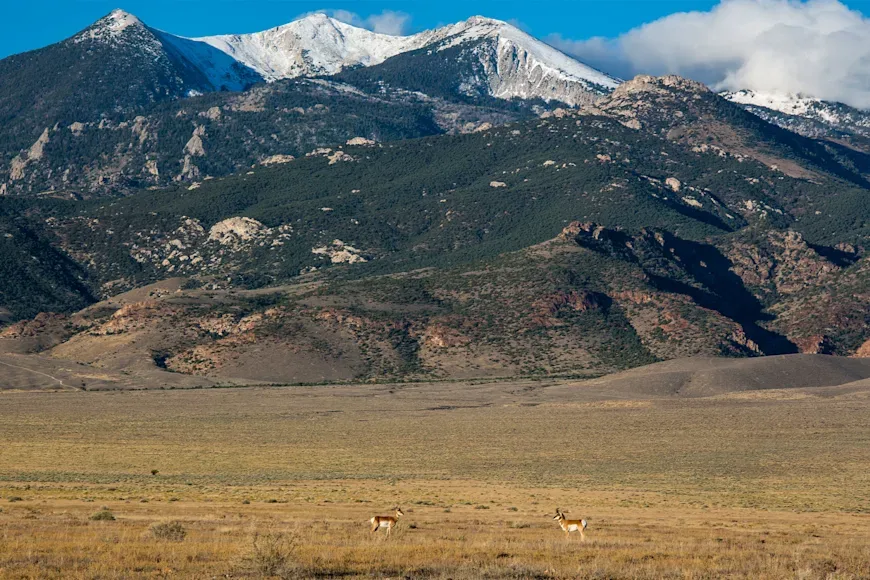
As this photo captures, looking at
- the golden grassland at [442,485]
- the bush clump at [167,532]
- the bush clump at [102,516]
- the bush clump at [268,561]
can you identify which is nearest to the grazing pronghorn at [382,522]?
the golden grassland at [442,485]

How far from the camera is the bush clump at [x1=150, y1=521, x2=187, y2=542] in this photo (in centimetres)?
3694

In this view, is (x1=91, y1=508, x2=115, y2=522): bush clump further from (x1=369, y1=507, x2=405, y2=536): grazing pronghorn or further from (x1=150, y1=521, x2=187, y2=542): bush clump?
(x1=369, y1=507, x2=405, y2=536): grazing pronghorn

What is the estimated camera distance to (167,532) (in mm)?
37219

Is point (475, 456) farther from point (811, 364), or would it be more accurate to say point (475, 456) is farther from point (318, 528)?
point (811, 364)

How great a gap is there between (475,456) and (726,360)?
9096cm

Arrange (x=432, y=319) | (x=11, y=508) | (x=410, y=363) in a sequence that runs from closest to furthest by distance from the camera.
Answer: (x=11, y=508) < (x=410, y=363) < (x=432, y=319)

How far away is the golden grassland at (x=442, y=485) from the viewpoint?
33.2 meters

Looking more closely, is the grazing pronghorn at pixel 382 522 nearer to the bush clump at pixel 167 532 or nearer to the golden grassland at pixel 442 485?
the golden grassland at pixel 442 485

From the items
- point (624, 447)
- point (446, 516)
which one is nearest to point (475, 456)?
point (624, 447)

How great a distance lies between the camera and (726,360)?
164 m

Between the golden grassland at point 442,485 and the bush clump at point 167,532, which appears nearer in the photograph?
the golden grassland at point 442,485

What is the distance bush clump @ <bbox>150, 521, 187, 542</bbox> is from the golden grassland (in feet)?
1.87

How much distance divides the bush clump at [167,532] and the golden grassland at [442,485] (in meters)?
0.57

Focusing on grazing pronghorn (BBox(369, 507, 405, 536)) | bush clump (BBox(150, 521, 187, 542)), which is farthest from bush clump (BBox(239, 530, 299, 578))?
grazing pronghorn (BBox(369, 507, 405, 536))
